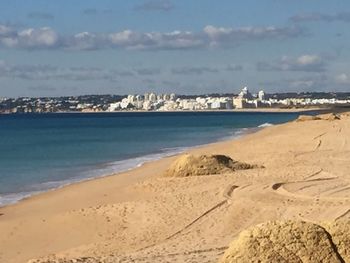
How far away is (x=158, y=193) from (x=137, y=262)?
8.94 meters

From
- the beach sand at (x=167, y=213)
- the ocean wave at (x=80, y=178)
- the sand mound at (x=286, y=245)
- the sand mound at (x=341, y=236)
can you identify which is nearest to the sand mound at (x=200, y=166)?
the beach sand at (x=167, y=213)

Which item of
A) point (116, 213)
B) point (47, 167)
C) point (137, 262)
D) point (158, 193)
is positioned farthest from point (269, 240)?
point (47, 167)

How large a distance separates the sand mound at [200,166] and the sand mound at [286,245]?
48.3ft

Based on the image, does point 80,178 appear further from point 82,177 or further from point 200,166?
point 200,166

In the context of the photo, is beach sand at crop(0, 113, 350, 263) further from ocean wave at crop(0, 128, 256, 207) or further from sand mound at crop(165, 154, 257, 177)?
ocean wave at crop(0, 128, 256, 207)

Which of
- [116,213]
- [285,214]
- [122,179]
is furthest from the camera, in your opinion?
[122,179]

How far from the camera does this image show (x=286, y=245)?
588 centimetres

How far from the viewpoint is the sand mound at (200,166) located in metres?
20.9

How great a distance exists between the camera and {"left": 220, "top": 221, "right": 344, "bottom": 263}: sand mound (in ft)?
19.1

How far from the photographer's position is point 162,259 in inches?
380

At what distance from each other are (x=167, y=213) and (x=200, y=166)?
6.21 meters

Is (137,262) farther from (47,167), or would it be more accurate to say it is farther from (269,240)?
(47,167)

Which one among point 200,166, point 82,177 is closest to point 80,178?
point 82,177

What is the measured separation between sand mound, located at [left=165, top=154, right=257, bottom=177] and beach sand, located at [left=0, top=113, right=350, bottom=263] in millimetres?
535
